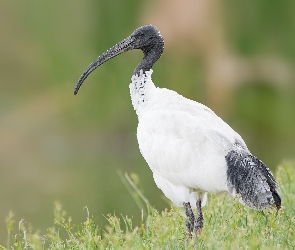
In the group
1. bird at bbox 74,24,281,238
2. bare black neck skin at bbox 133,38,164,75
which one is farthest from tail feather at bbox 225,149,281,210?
bare black neck skin at bbox 133,38,164,75

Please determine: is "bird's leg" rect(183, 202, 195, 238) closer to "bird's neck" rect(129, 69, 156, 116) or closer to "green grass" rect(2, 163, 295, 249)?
"green grass" rect(2, 163, 295, 249)

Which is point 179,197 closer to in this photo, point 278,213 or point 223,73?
point 278,213

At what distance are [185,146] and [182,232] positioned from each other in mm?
509

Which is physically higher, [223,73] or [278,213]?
[223,73]

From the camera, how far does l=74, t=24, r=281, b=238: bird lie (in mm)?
4872

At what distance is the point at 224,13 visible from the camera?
60.6 feet

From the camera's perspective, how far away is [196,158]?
515cm

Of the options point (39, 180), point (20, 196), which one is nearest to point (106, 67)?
point (39, 180)

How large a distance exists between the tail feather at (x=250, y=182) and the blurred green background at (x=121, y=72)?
33.0ft

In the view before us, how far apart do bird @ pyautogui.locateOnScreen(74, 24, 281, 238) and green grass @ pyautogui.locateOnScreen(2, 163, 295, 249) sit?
0.37ft

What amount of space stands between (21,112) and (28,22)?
204 cm

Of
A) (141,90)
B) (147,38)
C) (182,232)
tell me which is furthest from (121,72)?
(182,232)

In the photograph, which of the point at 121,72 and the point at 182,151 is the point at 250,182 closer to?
the point at 182,151

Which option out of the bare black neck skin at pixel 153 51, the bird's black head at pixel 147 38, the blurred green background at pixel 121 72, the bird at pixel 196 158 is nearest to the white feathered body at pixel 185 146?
the bird at pixel 196 158
